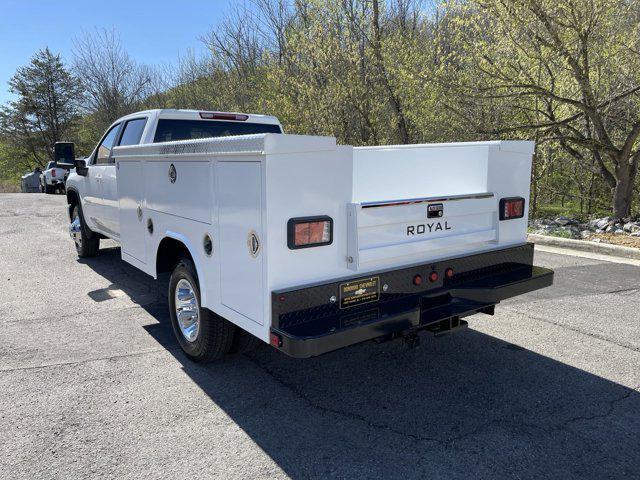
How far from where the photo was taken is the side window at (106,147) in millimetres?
6445

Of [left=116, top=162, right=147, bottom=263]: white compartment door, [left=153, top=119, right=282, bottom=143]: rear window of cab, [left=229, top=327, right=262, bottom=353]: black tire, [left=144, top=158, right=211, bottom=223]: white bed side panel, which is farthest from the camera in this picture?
[left=153, top=119, right=282, bottom=143]: rear window of cab

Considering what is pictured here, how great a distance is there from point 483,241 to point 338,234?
1439 millimetres

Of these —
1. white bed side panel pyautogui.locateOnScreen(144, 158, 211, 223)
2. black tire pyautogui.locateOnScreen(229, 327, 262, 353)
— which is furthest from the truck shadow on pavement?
white bed side panel pyautogui.locateOnScreen(144, 158, 211, 223)

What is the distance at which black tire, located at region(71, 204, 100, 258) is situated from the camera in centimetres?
781

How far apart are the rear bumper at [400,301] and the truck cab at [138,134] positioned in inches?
129

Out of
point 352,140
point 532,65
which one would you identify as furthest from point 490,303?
point 352,140

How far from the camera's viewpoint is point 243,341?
3.96 m

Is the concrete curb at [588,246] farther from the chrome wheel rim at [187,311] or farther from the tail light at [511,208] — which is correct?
the chrome wheel rim at [187,311]

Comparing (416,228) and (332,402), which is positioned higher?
(416,228)

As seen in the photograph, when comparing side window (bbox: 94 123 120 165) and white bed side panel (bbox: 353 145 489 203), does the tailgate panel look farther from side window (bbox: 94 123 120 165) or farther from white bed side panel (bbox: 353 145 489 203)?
side window (bbox: 94 123 120 165)

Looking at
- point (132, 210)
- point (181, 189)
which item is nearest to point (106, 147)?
point (132, 210)

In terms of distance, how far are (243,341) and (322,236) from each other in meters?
1.42

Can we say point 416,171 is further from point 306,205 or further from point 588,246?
point 588,246

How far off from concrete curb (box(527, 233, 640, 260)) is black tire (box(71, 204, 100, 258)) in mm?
7592
